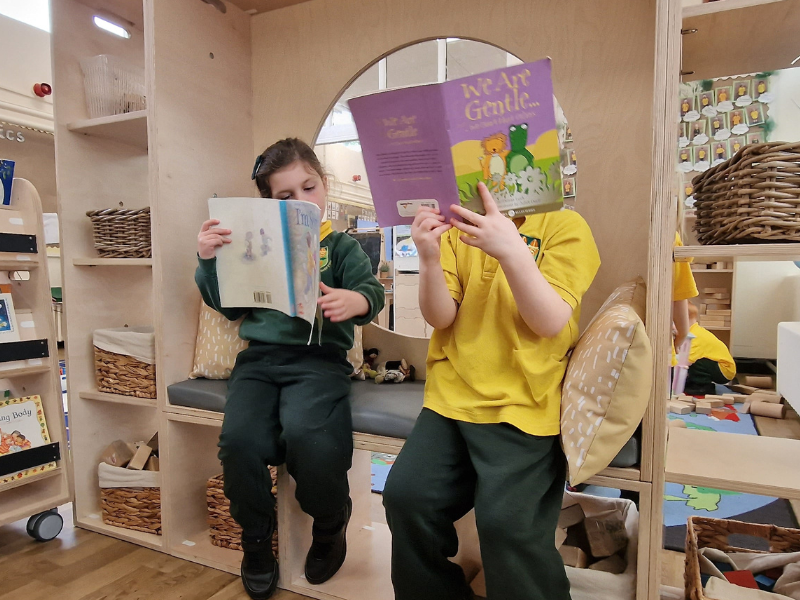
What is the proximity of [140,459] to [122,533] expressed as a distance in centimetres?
20

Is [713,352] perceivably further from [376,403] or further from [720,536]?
[376,403]

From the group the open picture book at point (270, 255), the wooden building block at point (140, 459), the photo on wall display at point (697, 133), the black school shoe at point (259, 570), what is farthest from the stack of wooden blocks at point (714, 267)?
the wooden building block at point (140, 459)

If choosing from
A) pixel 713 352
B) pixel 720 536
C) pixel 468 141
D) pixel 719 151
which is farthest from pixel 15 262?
pixel 713 352

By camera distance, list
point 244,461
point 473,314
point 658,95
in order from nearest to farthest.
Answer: point 658,95 → point 473,314 → point 244,461

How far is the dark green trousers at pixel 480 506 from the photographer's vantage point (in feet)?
2.80

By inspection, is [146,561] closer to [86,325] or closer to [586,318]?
[86,325]

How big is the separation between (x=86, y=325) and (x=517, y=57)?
55.8 inches

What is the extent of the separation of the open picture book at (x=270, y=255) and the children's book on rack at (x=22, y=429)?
726 mm

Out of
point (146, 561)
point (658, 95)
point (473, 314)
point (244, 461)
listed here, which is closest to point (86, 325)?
point (146, 561)

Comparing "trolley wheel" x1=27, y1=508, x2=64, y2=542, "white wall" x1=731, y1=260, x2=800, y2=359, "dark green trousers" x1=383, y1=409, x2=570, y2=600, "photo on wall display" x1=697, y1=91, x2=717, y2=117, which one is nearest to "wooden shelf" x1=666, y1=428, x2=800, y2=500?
"dark green trousers" x1=383, y1=409, x2=570, y2=600

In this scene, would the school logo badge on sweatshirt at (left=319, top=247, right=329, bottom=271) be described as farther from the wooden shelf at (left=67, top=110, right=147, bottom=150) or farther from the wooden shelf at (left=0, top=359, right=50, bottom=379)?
the wooden shelf at (left=0, top=359, right=50, bottom=379)

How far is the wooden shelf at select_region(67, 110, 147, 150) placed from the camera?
1489 mm

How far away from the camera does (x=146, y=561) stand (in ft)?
4.68

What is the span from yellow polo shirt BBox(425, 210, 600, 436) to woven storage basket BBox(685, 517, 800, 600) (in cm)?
46
